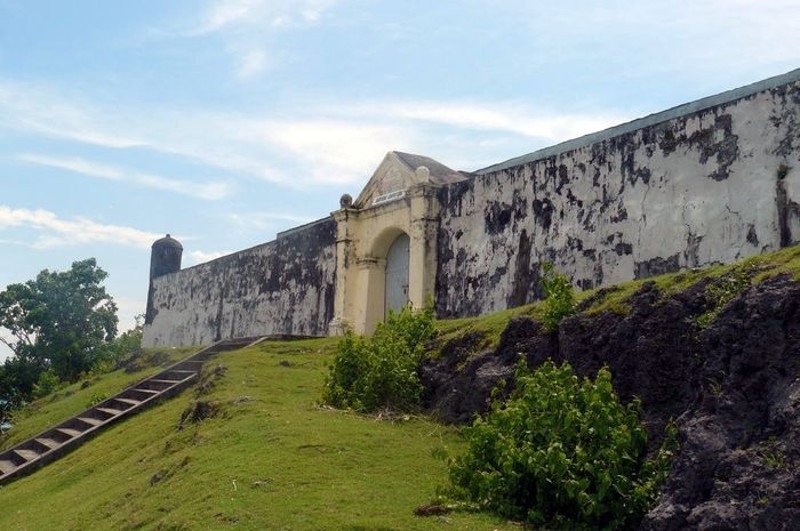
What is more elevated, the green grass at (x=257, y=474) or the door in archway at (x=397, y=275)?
the door in archway at (x=397, y=275)

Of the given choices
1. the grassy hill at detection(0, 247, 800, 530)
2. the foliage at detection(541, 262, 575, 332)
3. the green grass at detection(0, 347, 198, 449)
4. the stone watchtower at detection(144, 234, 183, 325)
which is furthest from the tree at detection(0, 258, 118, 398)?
the foliage at detection(541, 262, 575, 332)

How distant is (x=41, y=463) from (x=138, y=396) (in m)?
2.36

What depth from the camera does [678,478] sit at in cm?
467

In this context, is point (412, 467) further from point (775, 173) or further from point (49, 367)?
point (49, 367)

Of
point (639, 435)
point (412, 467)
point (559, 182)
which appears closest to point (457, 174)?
point (559, 182)

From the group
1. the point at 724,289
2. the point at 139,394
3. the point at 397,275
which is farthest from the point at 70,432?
the point at 724,289

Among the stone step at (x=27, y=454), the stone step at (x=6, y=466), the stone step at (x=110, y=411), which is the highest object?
the stone step at (x=110, y=411)

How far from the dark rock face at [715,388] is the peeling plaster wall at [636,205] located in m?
3.58

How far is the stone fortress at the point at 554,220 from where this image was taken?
9.30m

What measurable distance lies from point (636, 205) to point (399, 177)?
570cm

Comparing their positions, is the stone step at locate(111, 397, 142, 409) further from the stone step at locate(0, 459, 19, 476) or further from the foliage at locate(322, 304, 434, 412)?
the foliage at locate(322, 304, 434, 412)

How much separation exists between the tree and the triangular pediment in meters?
13.7

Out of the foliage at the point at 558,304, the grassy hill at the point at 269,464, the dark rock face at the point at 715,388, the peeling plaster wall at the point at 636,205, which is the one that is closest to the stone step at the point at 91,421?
the grassy hill at the point at 269,464

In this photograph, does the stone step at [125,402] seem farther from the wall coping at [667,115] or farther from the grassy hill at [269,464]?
the wall coping at [667,115]
